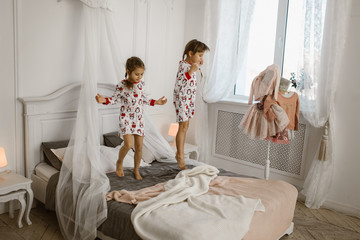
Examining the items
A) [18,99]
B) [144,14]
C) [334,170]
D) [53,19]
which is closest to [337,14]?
[334,170]

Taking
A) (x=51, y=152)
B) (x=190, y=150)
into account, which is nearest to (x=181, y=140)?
(x=190, y=150)

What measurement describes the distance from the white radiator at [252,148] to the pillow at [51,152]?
2.05m

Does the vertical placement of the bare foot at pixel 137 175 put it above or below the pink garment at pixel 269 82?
below

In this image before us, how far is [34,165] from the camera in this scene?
321cm

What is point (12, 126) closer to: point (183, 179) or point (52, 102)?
point (52, 102)

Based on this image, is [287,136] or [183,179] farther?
[287,136]

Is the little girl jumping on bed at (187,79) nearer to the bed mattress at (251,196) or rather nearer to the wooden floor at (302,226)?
the bed mattress at (251,196)

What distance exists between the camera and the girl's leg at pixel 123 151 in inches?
118

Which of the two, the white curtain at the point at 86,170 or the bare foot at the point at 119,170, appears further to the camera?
the bare foot at the point at 119,170

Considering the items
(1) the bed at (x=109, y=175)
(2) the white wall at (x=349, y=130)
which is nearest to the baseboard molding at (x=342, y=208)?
(2) the white wall at (x=349, y=130)

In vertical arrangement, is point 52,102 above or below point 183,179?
above

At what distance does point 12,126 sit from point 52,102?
0.42 metres

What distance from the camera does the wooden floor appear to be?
2.81 meters

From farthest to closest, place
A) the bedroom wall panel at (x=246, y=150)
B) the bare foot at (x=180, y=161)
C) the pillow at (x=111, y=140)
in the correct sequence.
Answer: the bedroom wall panel at (x=246, y=150), the pillow at (x=111, y=140), the bare foot at (x=180, y=161)
